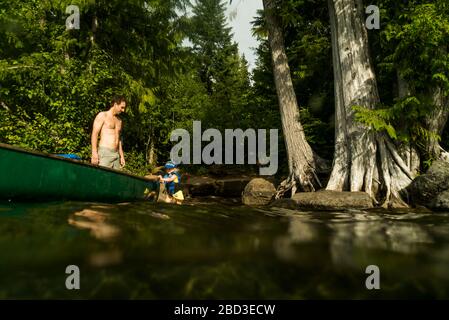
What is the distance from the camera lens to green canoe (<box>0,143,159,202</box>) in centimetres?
401

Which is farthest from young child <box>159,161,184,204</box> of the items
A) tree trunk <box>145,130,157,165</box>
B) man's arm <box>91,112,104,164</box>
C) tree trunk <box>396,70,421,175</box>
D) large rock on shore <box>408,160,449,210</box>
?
tree trunk <box>145,130,157,165</box>

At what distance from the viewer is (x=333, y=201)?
298 inches

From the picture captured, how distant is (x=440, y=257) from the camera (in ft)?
8.42

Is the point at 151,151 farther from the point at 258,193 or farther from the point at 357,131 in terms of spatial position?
the point at 357,131

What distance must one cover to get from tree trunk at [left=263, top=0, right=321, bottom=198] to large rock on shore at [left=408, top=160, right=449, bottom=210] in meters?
2.63

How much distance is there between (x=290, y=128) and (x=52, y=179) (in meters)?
7.39

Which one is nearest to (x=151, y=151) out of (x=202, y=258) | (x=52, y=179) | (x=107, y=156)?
(x=107, y=156)

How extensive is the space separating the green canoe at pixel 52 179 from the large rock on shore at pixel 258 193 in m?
5.52

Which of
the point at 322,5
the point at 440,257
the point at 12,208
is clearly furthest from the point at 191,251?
the point at 322,5

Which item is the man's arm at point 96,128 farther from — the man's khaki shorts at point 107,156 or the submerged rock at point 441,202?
the submerged rock at point 441,202

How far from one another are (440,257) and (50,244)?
8.99 feet

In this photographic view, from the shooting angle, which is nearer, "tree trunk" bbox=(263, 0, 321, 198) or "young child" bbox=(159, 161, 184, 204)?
"young child" bbox=(159, 161, 184, 204)

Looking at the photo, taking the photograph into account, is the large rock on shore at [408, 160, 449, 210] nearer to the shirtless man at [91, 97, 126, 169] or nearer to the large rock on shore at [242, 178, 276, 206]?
the large rock on shore at [242, 178, 276, 206]
